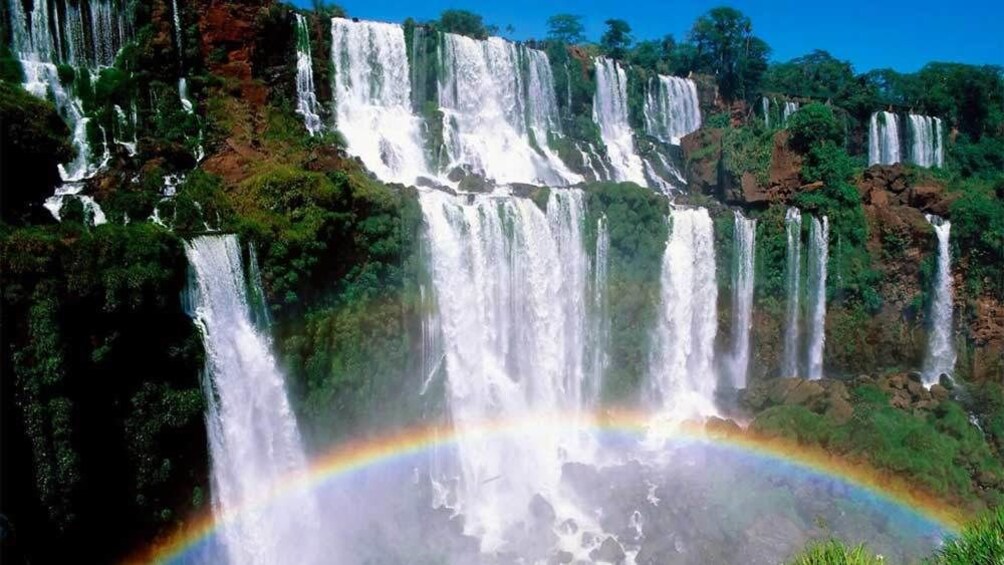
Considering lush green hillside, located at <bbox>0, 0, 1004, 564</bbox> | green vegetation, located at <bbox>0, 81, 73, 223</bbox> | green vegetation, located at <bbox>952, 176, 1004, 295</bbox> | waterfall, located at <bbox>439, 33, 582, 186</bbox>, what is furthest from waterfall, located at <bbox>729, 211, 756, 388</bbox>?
green vegetation, located at <bbox>0, 81, 73, 223</bbox>

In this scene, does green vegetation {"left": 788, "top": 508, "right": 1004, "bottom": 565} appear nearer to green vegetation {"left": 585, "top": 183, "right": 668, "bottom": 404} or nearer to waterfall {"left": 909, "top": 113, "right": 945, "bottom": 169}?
green vegetation {"left": 585, "top": 183, "right": 668, "bottom": 404}

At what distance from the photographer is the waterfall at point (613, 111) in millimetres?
34781

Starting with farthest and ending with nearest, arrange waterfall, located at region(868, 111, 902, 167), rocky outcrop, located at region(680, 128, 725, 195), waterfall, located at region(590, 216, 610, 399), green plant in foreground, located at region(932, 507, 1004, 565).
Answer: waterfall, located at region(868, 111, 902, 167)
rocky outcrop, located at region(680, 128, 725, 195)
waterfall, located at region(590, 216, 610, 399)
green plant in foreground, located at region(932, 507, 1004, 565)

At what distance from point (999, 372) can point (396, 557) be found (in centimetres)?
2293

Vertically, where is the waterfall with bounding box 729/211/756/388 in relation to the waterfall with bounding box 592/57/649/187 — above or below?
below

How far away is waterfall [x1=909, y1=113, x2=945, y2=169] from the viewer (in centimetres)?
4134

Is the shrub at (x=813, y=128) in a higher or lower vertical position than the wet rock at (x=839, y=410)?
higher

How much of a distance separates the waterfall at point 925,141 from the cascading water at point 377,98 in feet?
99.3

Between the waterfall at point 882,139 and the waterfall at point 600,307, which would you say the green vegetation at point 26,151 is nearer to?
the waterfall at point 600,307

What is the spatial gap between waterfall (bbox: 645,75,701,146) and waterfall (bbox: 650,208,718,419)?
544 inches

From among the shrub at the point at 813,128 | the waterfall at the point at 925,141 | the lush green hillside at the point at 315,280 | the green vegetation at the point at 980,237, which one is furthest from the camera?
the waterfall at the point at 925,141

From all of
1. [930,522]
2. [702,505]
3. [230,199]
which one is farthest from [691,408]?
[230,199]

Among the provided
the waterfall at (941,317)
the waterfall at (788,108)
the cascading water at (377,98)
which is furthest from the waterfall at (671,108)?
the cascading water at (377,98)

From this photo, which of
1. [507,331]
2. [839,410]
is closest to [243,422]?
[507,331]
